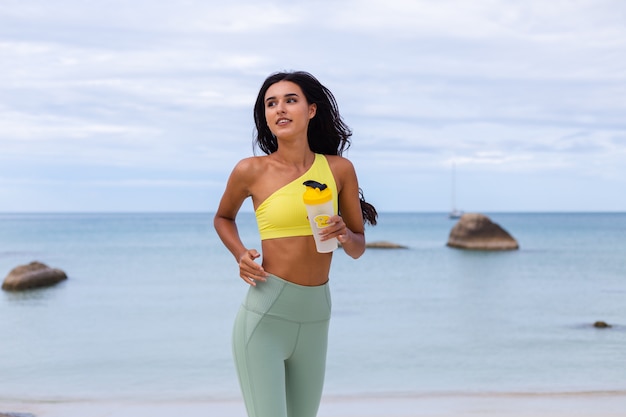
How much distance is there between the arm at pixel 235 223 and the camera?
3232 mm

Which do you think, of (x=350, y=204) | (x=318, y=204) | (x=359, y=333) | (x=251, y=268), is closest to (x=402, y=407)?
(x=359, y=333)

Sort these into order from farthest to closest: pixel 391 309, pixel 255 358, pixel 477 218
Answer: pixel 477 218
pixel 391 309
pixel 255 358

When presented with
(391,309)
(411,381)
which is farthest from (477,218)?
(411,381)

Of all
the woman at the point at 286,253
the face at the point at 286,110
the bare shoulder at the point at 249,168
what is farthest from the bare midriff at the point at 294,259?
the face at the point at 286,110

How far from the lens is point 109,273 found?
26000 mm

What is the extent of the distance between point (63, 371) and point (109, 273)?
1526cm

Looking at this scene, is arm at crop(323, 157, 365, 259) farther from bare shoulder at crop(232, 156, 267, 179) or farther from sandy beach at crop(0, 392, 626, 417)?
sandy beach at crop(0, 392, 626, 417)

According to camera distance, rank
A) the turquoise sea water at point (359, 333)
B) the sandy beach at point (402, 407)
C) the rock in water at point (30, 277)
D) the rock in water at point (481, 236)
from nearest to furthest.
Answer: the sandy beach at point (402, 407) → the turquoise sea water at point (359, 333) → the rock in water at point (30, 277) → the rock in water at point (481, 236)

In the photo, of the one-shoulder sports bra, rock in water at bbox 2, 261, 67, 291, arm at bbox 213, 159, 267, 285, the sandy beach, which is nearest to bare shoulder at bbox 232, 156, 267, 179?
arm at bbox 213, 159, 267, 285

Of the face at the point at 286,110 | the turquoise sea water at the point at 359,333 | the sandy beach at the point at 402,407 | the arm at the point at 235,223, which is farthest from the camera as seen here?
the turquoise sea water at the point at 359,333

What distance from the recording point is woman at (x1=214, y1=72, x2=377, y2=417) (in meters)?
3.30

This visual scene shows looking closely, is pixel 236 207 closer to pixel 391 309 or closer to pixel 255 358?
pixel 255 358

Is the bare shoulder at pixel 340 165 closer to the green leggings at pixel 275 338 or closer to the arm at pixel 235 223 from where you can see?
the arm at pixel 235 223

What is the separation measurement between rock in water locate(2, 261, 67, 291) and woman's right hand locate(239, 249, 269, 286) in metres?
17.3
